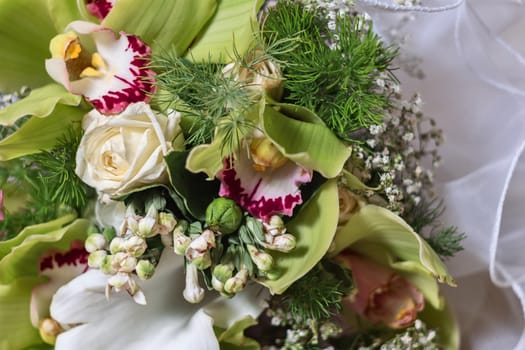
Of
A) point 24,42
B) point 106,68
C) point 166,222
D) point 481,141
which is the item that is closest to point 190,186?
point 166,222

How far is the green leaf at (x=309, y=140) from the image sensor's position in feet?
1.91

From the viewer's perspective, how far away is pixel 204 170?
586 millimetres

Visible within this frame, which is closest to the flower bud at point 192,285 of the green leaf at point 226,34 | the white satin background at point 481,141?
the green leaf at point 226,34

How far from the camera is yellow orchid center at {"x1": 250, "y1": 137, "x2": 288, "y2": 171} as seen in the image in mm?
601

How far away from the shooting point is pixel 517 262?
2.54 feet

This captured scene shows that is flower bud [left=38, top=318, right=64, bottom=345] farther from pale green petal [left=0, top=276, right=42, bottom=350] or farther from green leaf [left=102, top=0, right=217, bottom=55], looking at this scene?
green leaf [left=102, top=0, right=217, bottom=55]

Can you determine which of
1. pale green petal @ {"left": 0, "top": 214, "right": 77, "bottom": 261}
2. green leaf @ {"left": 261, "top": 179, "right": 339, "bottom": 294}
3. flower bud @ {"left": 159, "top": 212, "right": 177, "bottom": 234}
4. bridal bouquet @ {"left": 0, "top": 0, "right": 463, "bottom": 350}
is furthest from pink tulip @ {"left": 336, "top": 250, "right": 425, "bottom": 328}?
pale green petal @ {"left": 0, "top": 214, "right": 77, "bottom": 261}

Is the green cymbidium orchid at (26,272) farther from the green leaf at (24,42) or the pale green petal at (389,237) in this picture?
the pale green petal at (389,237)

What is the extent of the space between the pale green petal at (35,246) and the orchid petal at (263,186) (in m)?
0.22

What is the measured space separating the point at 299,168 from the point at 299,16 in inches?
6.2

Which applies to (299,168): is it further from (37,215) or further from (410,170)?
(37,215)

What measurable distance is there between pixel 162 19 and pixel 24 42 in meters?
0.16

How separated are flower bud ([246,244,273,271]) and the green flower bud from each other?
31mm

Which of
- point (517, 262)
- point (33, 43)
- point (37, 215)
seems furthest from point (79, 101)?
point (517, 262)
